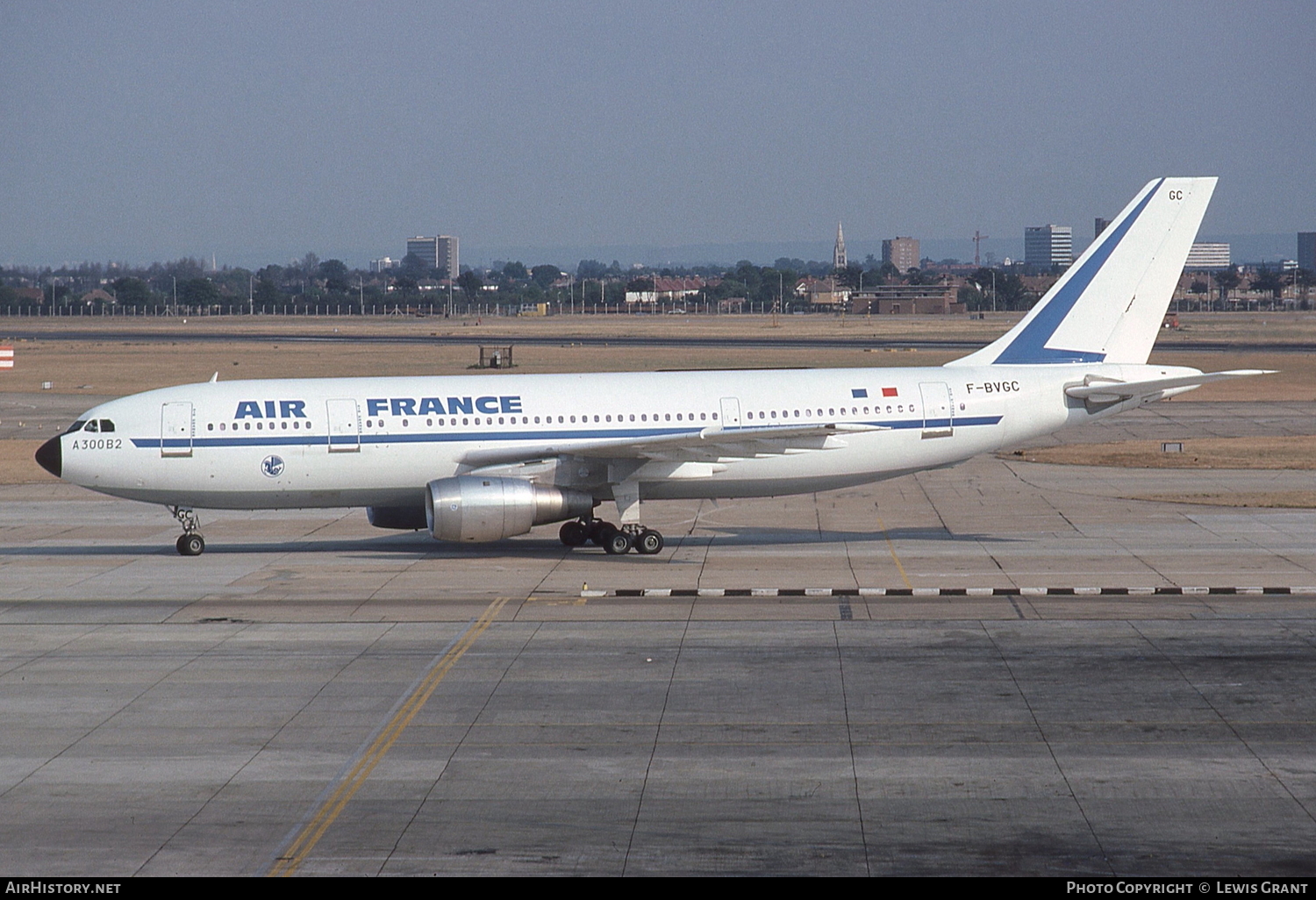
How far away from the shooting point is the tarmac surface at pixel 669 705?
1508cm

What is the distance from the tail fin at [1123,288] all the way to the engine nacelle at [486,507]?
42.4 feet

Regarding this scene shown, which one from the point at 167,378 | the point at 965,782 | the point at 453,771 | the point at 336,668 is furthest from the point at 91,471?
the point at 167,378

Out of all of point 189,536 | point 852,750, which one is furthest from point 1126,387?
point 189,536

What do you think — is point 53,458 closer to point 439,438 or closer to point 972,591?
point 439,438

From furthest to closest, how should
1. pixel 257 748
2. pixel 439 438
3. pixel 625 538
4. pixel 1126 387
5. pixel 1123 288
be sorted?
pixel 1123 288 → pixel 1126 387 → pixel 625 538 → pixel 439 438 → pixel 257 748

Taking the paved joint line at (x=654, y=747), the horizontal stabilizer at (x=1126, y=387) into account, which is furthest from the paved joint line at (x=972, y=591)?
the horizontal stabilizer at (x=1126, y=387)

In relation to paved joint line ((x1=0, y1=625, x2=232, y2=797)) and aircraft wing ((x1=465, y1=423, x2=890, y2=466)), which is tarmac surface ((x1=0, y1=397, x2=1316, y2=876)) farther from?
aircraft wing ((x1=465, y1=423, x2=890, y2=466))

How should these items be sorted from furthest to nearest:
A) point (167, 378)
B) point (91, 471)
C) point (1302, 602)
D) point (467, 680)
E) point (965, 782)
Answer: point (167, 378)
point (91, 471)
point (1302, 602)
point (467, 680)
point (965, 782)

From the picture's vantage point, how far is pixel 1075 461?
1989 inches

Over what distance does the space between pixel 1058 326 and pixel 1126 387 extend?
8.67ft

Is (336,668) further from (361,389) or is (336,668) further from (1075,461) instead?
(1075,461)

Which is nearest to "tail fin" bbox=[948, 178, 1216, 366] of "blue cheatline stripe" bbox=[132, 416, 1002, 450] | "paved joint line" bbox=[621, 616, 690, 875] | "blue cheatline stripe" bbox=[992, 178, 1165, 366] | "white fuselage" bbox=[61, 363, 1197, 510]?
"blue cheatline stripe" bbox=[992, 178, 1165, 366]

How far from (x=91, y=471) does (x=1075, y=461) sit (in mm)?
33212

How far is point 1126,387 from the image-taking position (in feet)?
114
